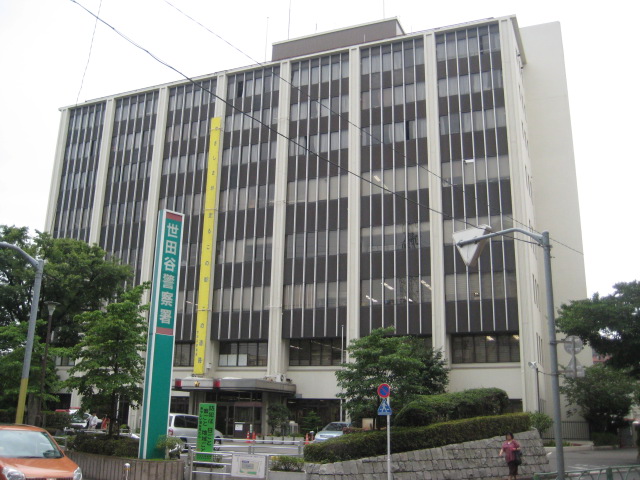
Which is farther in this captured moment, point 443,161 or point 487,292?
point 443,161

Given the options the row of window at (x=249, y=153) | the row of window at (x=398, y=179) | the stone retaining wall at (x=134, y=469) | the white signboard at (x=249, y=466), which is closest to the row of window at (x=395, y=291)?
the row of window at (x=398, y=179)

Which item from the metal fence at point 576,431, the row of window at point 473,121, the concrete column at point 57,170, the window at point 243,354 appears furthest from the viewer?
the concrete column at point 57,170

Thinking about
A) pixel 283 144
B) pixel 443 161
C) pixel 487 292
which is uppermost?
pixel 283 144

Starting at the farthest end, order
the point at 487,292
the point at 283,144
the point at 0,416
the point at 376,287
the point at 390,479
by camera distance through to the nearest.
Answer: the point at 283,144
the point at 376,287
the point at 487,292
the point at 0,416
the point at 390,479

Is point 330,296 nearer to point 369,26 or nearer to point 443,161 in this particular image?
point 443,161

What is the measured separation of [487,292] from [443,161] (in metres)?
9.91

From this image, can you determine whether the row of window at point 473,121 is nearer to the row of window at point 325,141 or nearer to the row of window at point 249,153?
the row of window at point 325,141

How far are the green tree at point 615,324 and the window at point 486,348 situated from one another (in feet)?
37.1

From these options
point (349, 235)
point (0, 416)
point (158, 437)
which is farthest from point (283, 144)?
point (158, 437)

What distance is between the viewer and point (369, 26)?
4988cm

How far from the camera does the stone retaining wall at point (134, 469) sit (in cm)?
1728

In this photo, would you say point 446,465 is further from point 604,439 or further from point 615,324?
point 604,439

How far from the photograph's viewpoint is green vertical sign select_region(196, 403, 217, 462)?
Result: 62.3 ft

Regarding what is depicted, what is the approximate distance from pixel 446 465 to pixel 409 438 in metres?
1.63
